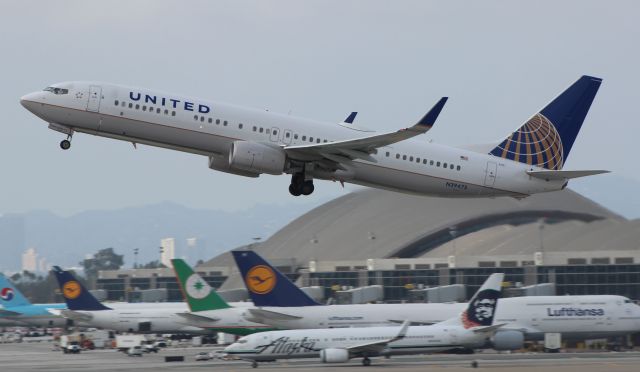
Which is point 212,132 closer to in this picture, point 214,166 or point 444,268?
point 214,166

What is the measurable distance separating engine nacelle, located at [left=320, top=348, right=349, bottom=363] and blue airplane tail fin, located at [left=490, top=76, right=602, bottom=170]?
13.8 meters

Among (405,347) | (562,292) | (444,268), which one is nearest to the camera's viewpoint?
(405,347)

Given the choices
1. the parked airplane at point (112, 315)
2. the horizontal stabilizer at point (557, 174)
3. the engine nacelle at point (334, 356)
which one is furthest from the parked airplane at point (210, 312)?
the horizontal stabilizer at point (557, 174)

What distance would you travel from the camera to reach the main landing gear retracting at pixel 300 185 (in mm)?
56625

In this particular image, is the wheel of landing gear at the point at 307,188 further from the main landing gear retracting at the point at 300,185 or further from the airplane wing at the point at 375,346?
the airplane wing at the point at 375,346

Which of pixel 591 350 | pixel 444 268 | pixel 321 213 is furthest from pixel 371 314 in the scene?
pixel 321 213

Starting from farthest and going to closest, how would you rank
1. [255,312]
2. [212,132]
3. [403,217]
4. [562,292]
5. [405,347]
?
[403,217] → [562,292] → [255,312] → [405,347] → [212,132]

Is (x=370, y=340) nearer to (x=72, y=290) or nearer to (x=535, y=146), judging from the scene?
(x=535, y=146)

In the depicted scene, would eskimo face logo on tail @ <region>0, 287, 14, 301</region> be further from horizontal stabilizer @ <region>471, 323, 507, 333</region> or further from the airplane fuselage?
horizontal stabilizer @ <region>471, 323, 507, 333</region>

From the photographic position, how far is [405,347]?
62188 mm

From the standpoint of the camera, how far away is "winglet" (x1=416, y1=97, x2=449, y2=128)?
168ft

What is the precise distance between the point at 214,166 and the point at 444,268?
68.3 m

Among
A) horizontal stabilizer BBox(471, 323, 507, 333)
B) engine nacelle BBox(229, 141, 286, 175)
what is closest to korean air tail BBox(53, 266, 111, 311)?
horizontal stabilizer BBox(471, 323, 507, 333)

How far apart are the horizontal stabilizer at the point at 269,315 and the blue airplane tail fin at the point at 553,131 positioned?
16673 millimetres
